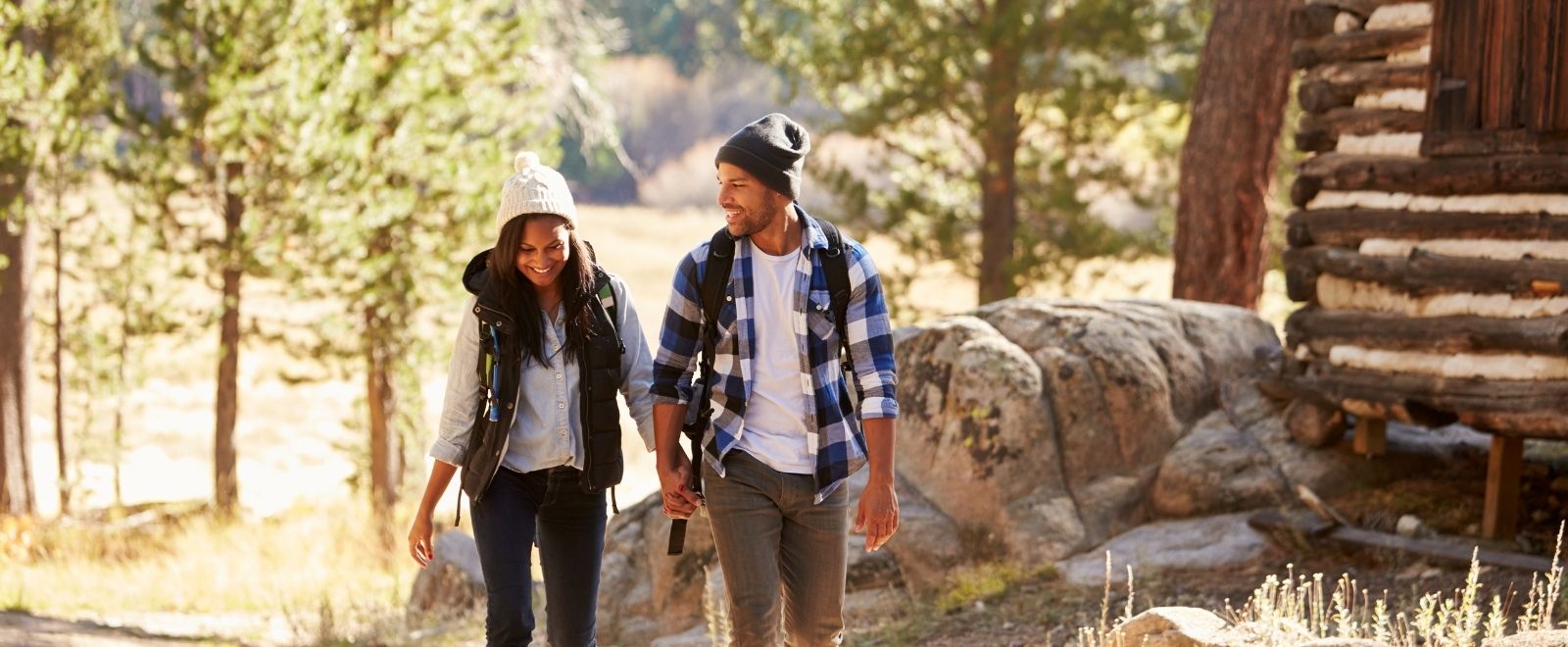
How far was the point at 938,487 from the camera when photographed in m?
8.81

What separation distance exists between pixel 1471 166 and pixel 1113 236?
9817 millimetres

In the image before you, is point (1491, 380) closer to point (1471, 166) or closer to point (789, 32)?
point (1471, 166)

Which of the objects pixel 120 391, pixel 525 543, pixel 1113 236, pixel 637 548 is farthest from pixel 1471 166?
pixel 120 391

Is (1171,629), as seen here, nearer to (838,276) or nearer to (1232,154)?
(838,276)

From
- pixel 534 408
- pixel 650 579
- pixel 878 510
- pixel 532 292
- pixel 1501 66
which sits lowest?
pixel 650 579

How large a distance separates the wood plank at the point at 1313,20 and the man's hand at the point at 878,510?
608cm

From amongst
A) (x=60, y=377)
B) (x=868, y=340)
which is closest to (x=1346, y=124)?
(x=868, y=340)

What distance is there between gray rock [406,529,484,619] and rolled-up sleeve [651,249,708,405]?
6.02 meters

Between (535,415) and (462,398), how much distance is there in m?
0.23

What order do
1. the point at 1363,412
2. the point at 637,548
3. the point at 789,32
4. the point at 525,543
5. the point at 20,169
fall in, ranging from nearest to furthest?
the point at 525,543 < the point at 1363,412 < the point at 637,548 < the point at 20,169 < the point at 789,32

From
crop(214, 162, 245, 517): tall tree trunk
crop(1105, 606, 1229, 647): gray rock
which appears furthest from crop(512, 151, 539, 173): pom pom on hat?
crop(214, 162, 245, 517): tall tree trunk

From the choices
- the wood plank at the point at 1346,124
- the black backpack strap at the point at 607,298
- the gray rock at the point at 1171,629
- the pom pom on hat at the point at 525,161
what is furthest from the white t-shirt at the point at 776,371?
the wood plank at the point at 1346,124

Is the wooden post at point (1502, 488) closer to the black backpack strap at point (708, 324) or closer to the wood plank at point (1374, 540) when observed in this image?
the wood plank at point (1374, 540)

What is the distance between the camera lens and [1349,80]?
8.90 metres
